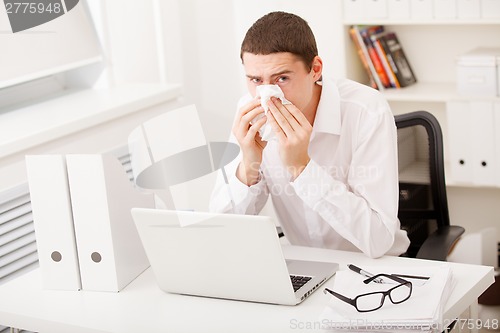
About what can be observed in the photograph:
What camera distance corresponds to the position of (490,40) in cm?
341

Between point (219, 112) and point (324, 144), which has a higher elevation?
point (324, 144)

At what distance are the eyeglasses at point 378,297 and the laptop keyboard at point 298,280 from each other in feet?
0.31

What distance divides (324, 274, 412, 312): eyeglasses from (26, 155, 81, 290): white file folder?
0.64 metres

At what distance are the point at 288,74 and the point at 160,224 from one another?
53 cm

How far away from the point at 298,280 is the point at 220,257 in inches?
7.9

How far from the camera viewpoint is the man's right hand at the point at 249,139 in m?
1.98

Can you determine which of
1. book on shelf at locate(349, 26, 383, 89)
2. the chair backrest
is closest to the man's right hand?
the chair backrest

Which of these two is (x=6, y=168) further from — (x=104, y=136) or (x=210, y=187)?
(x=210, y=187)

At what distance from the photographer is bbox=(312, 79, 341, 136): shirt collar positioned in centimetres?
211

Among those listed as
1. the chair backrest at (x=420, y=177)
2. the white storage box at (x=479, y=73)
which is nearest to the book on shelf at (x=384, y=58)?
the white storage box at (x=479, y=73)

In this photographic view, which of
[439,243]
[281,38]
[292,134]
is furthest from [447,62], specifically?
[292,134]

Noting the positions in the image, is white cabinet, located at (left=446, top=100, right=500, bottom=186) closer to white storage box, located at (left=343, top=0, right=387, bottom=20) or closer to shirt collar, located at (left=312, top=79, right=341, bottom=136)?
white storage box, located at (left=343, top=0, right=387, bottom=20)

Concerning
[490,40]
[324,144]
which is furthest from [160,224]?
[490,40]

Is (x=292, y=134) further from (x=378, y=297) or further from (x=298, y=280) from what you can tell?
(x=378, y=297)
